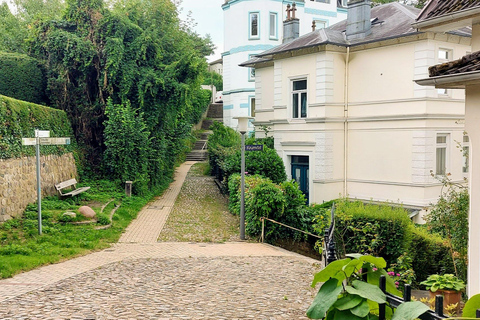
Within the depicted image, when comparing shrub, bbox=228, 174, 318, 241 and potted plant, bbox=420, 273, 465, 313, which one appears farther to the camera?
shrub, bbox=228, 174, 318, 241

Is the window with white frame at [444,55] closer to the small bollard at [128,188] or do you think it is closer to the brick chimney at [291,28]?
the brick chimney at [291,28]

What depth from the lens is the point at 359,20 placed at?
1970cm

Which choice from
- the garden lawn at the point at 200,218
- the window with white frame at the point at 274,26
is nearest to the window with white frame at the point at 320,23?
the window with white frame at the point at 274,26

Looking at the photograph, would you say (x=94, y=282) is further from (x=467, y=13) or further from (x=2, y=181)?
(x=467, y=13)

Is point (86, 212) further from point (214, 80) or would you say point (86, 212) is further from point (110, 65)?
point (214, 80)

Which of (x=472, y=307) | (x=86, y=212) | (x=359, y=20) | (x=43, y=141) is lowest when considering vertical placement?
(x=86, y=212)

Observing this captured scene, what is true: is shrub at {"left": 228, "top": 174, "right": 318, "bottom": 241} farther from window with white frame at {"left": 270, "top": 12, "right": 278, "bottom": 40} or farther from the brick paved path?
window with white frame at {"left": 270, "top": 12, "right": 278, "bottom": 40}

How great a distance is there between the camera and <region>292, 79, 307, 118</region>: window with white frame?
20531 mm

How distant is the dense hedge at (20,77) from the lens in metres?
20.1

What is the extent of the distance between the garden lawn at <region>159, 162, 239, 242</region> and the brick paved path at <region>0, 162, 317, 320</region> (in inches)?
59.3

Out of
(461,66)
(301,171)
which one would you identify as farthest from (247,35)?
(461,66)

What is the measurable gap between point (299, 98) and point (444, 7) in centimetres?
1343

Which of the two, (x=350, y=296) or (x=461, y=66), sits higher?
(x=461, y=66)

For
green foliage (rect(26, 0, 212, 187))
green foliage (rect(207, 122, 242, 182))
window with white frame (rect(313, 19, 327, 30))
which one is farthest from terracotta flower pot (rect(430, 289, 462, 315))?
window with white frame (rect(313, 19, 327, 30))
